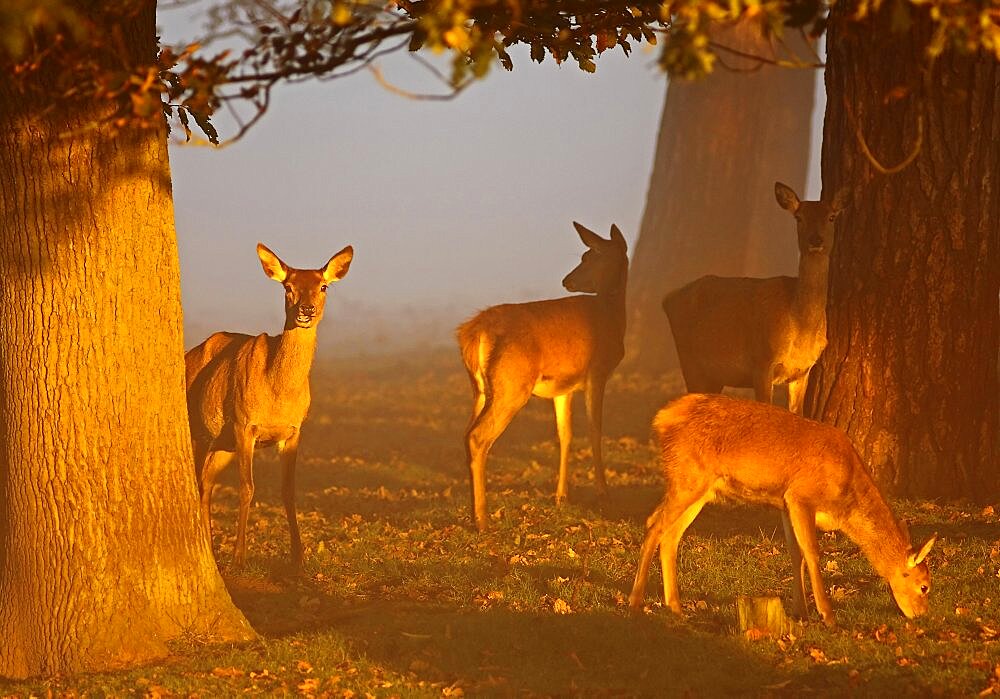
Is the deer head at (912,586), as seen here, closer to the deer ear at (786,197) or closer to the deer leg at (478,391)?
the deer ear at (786,197)

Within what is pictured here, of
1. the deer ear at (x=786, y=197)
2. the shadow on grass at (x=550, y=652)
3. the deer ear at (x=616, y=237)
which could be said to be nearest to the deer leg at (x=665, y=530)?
the shadow on grass at (x=550, y=652)

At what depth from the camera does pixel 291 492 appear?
1173 cm

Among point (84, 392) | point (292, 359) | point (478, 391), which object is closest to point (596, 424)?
point (478, 391)

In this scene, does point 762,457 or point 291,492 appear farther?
point 291,492

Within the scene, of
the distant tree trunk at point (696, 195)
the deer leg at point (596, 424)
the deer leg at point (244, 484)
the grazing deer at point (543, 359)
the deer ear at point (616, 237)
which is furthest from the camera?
the distant tree trunk at point (696, 195)

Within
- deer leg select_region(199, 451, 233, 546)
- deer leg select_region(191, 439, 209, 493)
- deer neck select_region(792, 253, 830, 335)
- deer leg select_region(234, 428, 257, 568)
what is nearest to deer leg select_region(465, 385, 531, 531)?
deer leg select_region(234, 428, 257, 568)

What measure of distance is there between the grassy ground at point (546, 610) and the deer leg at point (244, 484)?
0.15 metres

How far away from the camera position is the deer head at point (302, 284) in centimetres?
1162

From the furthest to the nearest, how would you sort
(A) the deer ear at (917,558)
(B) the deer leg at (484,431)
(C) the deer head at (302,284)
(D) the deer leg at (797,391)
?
(D) the deer leg at (797,391), (B) the deer leg at (484,431), (C) the deer head at (302,284), (A) the deer ear at (917,558)

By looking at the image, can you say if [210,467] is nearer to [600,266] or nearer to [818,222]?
[600,266]

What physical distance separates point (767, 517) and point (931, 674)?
419 centimetres

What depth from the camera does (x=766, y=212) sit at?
94.5ft

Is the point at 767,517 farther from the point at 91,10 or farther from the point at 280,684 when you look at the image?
the point at 91,10

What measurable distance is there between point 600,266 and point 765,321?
2.76 m
